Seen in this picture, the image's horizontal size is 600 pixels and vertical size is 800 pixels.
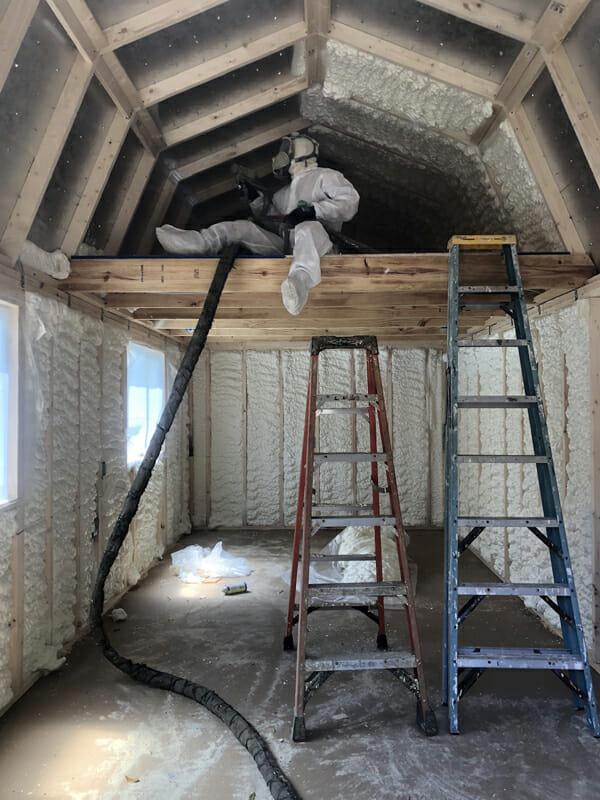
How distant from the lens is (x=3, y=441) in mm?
2699

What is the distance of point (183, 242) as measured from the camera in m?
3.26

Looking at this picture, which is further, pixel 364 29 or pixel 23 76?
pixel 364 29

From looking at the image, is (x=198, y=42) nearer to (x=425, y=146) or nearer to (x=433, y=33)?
(x=433, y=33)

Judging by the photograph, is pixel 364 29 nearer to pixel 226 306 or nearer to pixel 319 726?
pixel 226 306

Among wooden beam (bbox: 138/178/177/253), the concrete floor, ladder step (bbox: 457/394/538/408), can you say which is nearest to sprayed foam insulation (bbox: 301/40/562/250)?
wooden beam (bbox: 138/178/177/253)

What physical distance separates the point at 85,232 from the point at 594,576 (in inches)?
136

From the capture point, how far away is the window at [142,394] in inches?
179

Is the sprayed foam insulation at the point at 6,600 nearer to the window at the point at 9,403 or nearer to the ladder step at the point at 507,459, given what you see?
the window at the point at 9,403

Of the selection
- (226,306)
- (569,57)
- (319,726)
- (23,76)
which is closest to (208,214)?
(226,306)

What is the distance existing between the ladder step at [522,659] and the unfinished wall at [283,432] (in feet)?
13.2

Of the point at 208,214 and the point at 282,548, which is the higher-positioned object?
the point at 208,214

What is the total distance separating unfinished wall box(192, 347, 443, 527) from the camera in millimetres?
6367

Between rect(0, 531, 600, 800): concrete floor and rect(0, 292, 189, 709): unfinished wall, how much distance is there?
292mm

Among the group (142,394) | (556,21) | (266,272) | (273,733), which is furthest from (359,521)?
(142,394)
